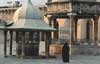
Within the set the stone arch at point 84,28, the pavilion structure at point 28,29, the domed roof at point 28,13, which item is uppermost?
the domed roof at point 28,13

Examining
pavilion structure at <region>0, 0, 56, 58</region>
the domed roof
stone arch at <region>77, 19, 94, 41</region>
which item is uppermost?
the domed roof

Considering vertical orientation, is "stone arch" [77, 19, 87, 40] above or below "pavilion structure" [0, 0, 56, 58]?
below

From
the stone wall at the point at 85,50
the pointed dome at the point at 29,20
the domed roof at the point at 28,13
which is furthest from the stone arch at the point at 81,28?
the pointed dome at the point at 29,20

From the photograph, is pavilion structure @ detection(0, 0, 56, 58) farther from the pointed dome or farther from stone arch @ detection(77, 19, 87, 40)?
stone arch @ detection(77, 19, 87, 40)

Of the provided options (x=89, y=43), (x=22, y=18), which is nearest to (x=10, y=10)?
(x=89, y=43)

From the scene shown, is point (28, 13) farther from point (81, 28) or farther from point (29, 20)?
point (81, 28)

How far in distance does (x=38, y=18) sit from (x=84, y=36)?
26.4m

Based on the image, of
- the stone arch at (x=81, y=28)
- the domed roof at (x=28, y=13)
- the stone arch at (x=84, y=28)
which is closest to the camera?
the domed roof at (x=28, y=13)

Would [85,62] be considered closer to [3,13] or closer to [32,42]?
[32,42]

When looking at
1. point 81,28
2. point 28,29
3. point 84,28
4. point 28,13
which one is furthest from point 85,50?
point 84,28

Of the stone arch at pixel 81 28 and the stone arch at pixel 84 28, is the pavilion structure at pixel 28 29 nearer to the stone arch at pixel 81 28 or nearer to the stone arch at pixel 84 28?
the stone arch at pixel 84 28

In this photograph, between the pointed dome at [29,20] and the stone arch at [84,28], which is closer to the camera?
the pointed dome at [29,20]

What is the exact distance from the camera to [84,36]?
2338 inches

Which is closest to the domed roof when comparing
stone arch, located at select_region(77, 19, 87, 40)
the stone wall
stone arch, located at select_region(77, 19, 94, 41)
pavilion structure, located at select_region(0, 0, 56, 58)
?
pavilion structure, located at select_region(0, 0, 56, 58)
